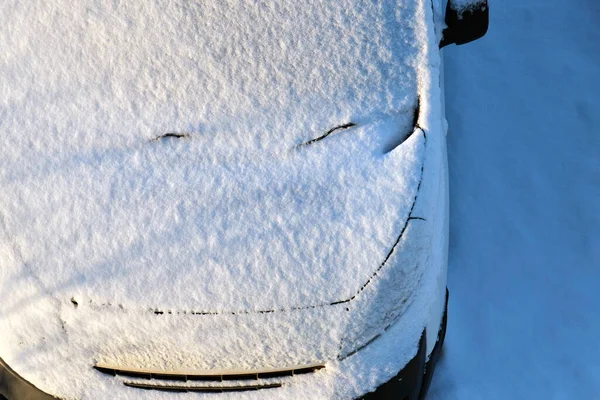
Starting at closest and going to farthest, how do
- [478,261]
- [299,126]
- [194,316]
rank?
[194,316] < [299,126] < [478,261]

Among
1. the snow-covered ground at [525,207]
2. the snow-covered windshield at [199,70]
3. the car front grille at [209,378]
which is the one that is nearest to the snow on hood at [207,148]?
the snow-covered windshield at [199,70]

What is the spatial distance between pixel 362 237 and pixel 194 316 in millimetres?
546

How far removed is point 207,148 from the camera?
7.09ft

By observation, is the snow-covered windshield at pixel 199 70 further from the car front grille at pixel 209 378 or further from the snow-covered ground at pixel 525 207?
the snow-covered ground at pixel 525 207

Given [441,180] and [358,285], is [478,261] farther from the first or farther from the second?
[358,285]

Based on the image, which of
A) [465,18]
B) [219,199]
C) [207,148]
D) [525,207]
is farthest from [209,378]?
[525,207]

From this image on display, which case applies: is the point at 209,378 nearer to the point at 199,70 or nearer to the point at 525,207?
the point at 199,70

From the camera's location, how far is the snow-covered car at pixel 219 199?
79.6 inches

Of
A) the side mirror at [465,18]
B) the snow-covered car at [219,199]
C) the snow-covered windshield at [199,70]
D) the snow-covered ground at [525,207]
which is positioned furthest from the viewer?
the snow-covered ground at [525,207]

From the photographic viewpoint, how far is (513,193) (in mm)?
3178

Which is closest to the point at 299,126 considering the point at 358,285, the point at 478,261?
the point at 358,285

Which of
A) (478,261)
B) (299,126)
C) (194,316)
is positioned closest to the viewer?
(194,316)

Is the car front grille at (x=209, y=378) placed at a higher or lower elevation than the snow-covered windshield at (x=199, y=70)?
lower

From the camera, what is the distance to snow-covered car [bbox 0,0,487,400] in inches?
79.6
